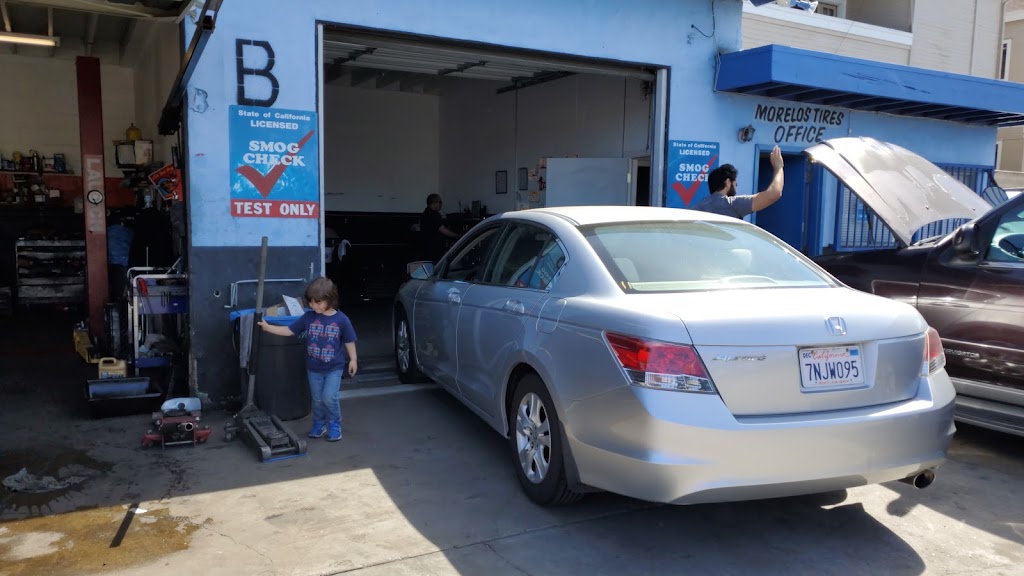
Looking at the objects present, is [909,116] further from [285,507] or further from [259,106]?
[285,507]

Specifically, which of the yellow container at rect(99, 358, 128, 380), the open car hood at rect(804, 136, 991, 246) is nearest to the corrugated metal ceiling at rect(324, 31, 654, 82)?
the open car hood at rect(804, 136, 991, 246)

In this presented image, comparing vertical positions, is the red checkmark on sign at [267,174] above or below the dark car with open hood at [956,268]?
above

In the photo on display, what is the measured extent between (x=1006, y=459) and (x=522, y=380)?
340 cm

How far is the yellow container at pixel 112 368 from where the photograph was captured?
6027 millimetres

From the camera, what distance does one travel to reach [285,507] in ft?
13.3

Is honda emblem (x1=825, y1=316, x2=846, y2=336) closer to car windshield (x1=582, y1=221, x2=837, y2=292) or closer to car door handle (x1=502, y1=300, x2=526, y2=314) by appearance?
car windshield (x1=582, y1=221, x2=837, y2=292)

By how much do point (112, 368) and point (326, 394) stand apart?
7.16 feet

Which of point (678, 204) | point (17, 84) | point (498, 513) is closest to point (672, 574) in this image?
point (498, 513)

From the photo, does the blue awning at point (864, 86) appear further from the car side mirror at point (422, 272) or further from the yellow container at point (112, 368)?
the yellow container at point (112, 368)

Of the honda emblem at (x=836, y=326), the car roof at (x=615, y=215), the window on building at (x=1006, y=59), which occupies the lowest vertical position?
the honda emblem at (x=836, y=326)

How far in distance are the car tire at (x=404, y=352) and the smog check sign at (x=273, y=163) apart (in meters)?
1.18

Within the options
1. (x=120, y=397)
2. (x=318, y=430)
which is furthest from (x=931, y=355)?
(x=120, y=397)

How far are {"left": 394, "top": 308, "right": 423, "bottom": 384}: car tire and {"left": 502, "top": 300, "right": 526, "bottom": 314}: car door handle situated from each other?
1.97 metres

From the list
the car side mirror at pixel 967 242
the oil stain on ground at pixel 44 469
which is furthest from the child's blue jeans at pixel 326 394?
the car side mirror at pixel 967 242
